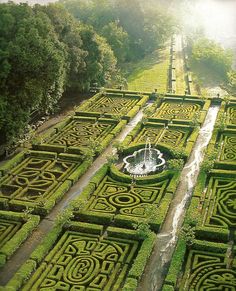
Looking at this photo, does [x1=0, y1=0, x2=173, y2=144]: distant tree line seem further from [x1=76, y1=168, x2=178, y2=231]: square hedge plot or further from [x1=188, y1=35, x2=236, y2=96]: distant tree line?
[x1=188, y1=35, x2=236, y2=96]: distant tree line

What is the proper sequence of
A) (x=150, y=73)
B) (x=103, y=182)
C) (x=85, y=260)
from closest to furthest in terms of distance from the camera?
(x=85, y=260)
(x=103, y=182)
(x=150, y=73)

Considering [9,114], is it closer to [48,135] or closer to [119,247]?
[48,135]

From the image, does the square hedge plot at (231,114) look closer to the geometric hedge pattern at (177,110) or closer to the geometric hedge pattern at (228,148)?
the geometric hedge pattern at (177,110)

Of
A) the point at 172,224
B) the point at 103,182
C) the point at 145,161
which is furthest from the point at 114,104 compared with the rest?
the point at 172,224

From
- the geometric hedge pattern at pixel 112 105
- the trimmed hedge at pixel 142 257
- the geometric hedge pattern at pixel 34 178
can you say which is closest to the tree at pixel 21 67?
the geometric hedge pattern at pixel 34 178

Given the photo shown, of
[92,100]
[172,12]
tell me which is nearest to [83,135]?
[92,100]

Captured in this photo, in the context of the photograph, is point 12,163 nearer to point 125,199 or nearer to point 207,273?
point 125,199
